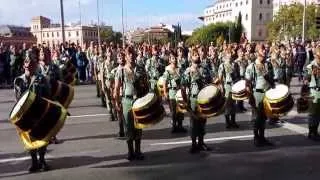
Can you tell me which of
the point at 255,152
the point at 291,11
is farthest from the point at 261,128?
A: the point at 291,11

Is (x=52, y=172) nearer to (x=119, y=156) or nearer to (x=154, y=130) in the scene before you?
(x=119, y=156)

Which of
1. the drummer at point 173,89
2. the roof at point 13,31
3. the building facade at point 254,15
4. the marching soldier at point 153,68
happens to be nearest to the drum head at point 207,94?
the drummer at point 173,89

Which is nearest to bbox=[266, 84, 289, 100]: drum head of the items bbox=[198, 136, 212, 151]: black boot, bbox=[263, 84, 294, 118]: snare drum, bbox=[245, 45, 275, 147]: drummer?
bbox=[263, 84, 294, 118]: snare drum

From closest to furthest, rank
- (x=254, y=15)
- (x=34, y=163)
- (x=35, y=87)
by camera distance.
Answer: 1. (x=35, y=87)
2. (x=34, y=163)
3. (x=254, y=15)

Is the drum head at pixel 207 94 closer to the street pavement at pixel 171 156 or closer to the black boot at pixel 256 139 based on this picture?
the street pavement at pixel 171 156

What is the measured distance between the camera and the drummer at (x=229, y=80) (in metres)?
12.6

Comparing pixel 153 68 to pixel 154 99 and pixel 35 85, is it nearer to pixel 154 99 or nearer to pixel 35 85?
pixel 154 99

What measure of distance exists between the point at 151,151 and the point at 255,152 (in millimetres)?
1865

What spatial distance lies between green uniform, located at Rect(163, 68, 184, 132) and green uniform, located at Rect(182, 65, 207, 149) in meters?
1.62

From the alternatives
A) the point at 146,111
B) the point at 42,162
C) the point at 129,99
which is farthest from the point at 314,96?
the point at 42,162

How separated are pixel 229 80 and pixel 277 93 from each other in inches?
111

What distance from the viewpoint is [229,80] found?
42.3ft

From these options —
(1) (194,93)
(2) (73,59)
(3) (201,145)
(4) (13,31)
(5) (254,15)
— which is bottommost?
(3) (201,145)

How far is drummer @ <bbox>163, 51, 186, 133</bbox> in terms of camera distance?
11617 mm
